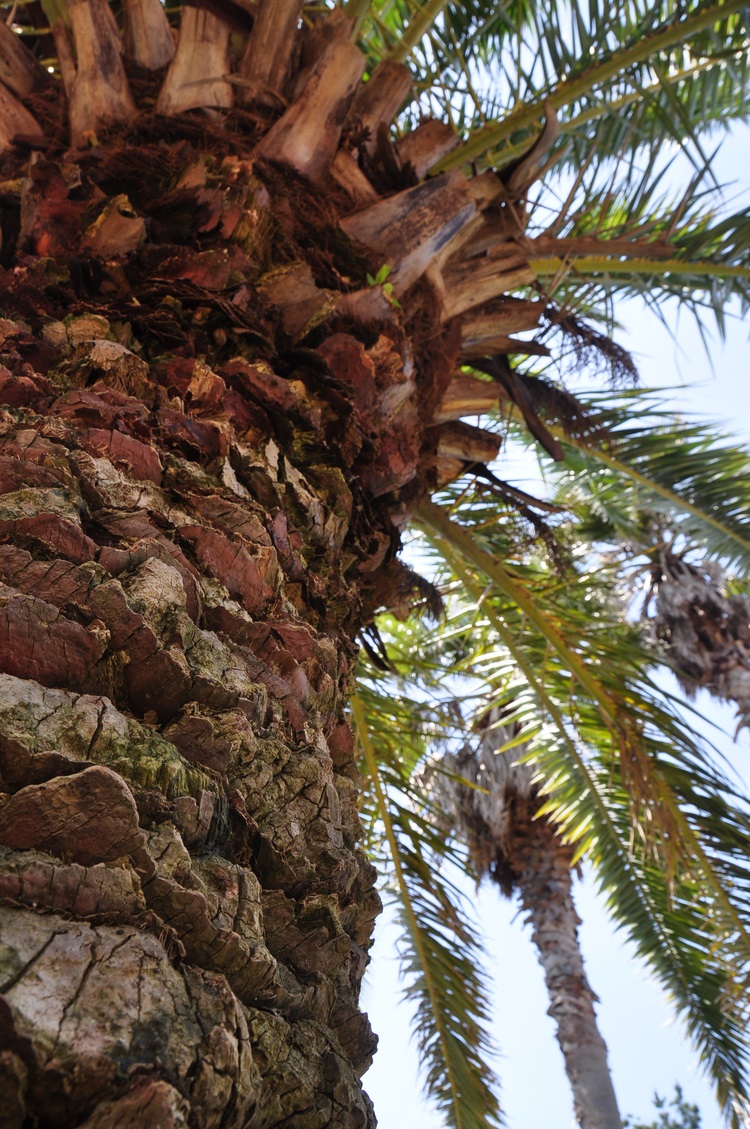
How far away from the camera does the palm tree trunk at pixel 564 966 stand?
7441mm

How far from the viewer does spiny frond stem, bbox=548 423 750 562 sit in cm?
458

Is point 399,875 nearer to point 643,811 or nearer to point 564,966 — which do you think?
point 643,811

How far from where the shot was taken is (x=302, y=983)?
1.08 meters

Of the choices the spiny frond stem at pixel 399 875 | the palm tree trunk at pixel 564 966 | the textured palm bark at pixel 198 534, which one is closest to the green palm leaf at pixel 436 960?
the spiny frond stem at pixel 399 875

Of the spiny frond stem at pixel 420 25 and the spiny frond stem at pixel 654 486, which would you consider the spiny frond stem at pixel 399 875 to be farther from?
the spiny frond stem at pixel 420 25

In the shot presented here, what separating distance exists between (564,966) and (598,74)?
24.8 feet

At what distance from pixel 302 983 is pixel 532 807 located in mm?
8441

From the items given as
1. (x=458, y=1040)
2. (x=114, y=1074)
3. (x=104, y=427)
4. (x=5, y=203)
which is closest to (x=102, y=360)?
(x=104, y=427)

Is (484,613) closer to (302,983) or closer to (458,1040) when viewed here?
(458,1040)

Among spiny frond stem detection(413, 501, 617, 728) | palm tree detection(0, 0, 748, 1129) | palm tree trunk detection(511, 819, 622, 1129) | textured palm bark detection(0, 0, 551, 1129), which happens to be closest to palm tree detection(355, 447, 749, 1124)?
spiny frond stem detection(413, 501, 617, 728)

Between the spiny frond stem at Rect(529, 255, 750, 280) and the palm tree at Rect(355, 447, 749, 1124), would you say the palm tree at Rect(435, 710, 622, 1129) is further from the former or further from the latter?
the spiny frond stem at Rect(529, 255, 750, 280)

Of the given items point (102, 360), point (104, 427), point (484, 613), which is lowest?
point (104, 427)

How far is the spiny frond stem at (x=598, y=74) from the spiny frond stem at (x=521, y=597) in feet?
4.43

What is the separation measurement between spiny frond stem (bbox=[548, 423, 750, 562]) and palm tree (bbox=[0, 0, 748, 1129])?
108 centimetres
